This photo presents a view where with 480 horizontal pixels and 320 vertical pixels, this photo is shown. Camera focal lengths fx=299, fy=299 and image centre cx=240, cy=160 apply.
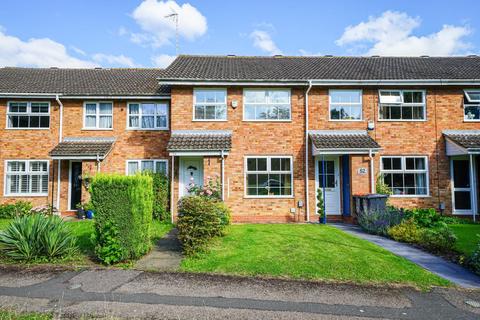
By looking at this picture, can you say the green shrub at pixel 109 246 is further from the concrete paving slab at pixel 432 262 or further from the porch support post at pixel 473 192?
the porch support post at pixel 473 192

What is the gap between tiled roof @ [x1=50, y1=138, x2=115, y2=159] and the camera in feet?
42.5

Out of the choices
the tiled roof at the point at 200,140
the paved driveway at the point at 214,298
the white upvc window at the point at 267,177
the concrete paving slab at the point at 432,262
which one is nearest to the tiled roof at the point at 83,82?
the tiled roof at the point at 200,140

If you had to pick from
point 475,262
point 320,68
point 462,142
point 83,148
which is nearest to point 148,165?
point 83,148

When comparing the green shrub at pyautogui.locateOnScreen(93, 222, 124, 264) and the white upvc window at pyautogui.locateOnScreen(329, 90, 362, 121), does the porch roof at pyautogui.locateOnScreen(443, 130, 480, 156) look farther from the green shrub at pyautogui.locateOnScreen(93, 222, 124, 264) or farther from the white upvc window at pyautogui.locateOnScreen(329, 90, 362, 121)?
the green shrub at pyautogui.locateOnScreen(93, 222, 124, 264)

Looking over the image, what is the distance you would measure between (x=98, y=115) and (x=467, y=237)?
50.6 feet

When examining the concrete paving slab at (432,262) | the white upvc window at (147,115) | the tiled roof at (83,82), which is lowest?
the concrete paving slab at (432,262)

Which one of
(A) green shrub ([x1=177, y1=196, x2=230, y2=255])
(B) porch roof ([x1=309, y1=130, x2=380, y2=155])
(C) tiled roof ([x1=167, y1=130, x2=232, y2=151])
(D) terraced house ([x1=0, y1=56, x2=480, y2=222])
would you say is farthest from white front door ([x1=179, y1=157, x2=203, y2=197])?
(A) green shrub ([x1=177, y1=196, x2=230, y2=255])

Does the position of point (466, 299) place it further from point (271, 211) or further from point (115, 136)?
point (115, 136)

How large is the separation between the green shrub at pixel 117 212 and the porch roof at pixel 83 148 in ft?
23.1

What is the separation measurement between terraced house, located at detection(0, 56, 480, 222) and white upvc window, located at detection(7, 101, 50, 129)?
5cm

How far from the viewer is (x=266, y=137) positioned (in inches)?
510

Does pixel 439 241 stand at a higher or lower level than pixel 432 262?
higher

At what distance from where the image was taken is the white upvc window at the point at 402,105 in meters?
13.3

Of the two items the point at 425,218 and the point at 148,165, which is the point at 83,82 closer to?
the point at 148,165
